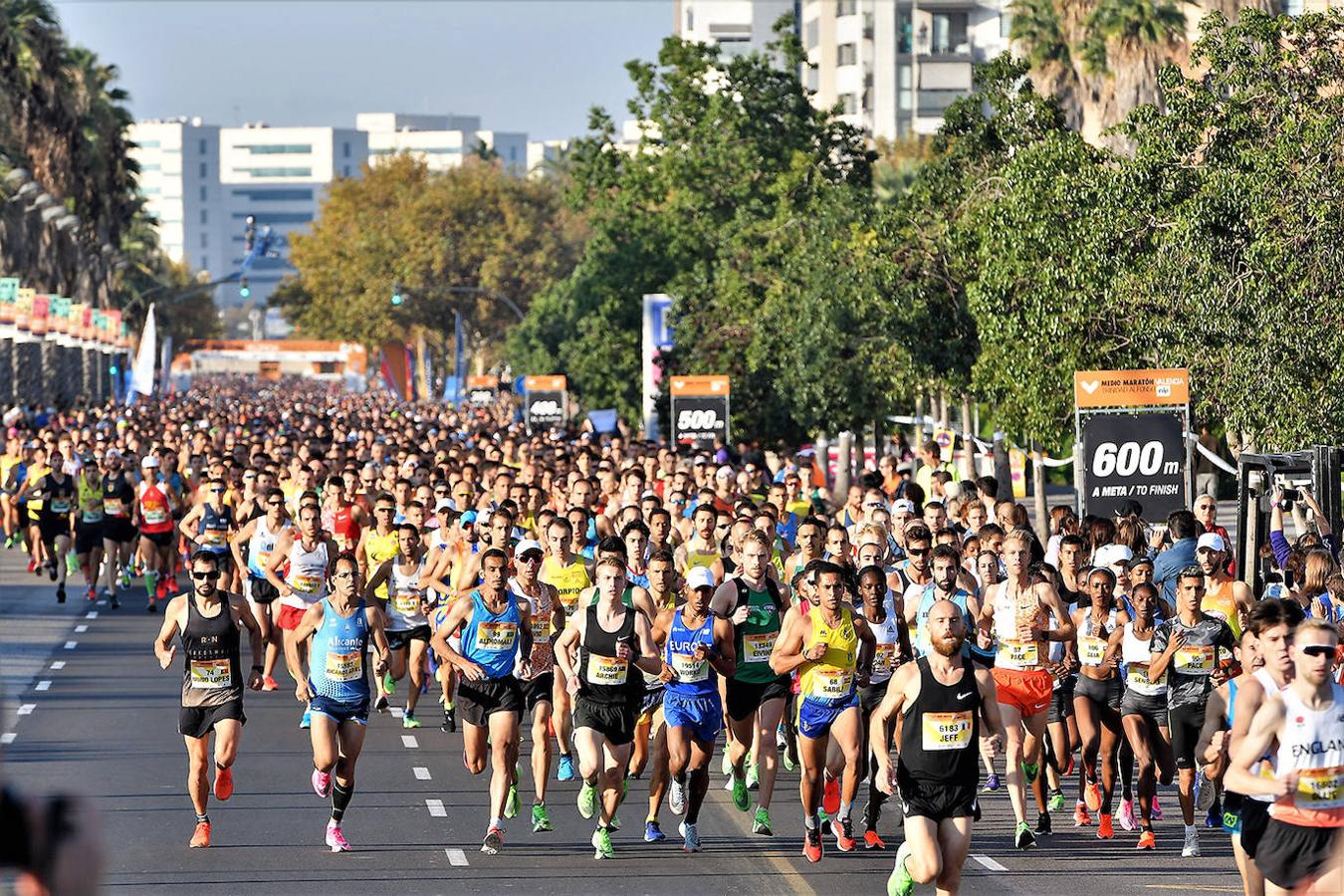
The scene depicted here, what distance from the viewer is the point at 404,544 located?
1705 centimetres

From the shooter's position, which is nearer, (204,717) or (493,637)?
(204,717)

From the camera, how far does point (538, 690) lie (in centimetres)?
1266

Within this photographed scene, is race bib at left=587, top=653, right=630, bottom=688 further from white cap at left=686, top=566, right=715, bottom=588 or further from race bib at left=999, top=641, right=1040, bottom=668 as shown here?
race bib at left=999, top=641, right=1040, bottom=668

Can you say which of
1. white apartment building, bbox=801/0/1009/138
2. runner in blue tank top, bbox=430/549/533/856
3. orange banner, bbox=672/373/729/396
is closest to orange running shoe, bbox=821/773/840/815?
runner in blue tank top, bbox=430/549/533/856

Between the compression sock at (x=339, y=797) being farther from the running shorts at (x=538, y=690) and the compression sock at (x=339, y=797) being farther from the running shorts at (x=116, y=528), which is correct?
the running shorts at (x=116, y=528)

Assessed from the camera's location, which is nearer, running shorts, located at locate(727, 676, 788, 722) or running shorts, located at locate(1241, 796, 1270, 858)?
running shorts, located at locate(1241, 796, 1270, 858)

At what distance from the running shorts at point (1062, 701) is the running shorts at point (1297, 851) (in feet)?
14.2

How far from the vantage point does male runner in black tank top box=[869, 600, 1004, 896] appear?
9.87 metres

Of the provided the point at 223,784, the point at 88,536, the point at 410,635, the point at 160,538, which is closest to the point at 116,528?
the point at 88,536

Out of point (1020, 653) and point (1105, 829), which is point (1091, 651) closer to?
point (1020, 653)

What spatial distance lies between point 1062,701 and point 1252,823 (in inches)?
174

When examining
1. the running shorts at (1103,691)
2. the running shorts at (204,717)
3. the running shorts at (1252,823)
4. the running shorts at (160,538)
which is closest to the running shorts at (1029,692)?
the running shorts at (1103,691)

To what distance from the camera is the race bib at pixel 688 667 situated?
12.5m

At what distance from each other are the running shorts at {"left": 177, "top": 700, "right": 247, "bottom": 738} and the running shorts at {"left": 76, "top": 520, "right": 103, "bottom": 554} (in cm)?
1320
